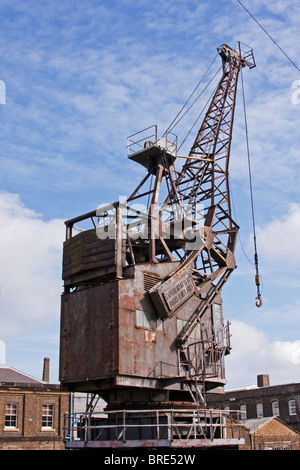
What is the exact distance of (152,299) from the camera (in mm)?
17938

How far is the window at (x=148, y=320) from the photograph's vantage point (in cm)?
1736


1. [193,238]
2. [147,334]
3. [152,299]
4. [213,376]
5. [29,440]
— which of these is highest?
[193,238]

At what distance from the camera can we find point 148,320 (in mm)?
17734

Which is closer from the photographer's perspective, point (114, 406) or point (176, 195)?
point (114, 406)

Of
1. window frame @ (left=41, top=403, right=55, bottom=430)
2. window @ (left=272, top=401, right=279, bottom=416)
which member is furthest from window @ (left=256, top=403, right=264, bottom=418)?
window frame @ (left=41, top=403, right=55, bottom=430)

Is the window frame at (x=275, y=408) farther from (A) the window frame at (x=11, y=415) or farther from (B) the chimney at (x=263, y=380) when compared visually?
(A) the window frame at (x=11, y=415)

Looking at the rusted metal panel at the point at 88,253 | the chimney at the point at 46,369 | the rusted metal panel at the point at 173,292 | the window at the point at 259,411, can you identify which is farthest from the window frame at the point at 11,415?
the window at the point at 259,411

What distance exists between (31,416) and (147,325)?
2045 centimetres

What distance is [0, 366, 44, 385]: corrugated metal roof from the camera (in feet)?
130

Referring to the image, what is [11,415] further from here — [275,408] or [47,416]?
[275,408]

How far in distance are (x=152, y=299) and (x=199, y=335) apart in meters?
2.93

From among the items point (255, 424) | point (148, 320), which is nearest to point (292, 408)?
point (255, 424)

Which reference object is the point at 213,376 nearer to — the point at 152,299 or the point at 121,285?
the point at 152,299
